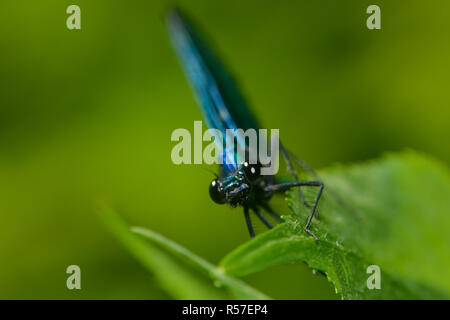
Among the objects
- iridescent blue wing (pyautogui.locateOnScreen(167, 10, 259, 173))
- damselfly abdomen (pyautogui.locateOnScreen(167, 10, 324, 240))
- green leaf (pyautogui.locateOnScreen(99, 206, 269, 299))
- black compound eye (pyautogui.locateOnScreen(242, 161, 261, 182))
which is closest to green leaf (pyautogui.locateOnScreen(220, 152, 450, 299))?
damselfly abdomen (pyautogui.locateOnScreen(167, 10, 324, 240))

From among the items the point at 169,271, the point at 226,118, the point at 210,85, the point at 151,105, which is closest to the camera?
the point at 169,271

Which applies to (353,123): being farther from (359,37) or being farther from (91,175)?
(91,175)

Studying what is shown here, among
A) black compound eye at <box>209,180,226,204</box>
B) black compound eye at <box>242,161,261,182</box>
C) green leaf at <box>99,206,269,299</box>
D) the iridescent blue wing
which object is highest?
the iridescent blue wing

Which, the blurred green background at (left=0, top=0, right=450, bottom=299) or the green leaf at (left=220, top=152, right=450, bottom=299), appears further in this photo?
the blurred green background at (left=0, top=0, right=450, bottom=299)

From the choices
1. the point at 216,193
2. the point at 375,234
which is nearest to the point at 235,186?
the point at 216,193

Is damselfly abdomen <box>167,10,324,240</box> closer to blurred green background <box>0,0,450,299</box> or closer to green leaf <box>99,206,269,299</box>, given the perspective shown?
green leaf <box>99,206,269,299</box>

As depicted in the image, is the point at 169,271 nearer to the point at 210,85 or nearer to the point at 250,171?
the point at 250,171

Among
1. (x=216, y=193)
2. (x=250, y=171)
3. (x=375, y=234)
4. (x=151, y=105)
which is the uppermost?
(x=151, y=105)

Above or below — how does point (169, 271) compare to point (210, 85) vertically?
below
